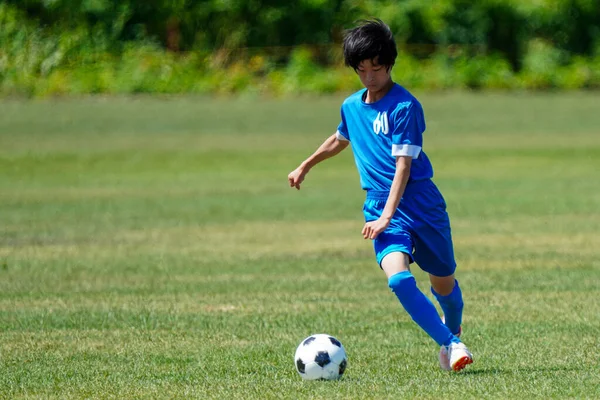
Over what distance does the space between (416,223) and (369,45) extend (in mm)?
996

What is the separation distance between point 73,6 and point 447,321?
33.4 meters

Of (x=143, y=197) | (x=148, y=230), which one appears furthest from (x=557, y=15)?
(x=148, y=230)

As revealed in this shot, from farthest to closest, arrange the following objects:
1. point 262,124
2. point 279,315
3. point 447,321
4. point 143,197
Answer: point 262,124 < point 143,197 < point 279,315 < point 447,321

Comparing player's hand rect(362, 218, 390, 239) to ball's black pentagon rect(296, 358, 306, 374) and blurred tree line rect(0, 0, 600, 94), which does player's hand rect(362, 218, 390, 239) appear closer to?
ball's black pentagon rect(296, 358, 306, 374)

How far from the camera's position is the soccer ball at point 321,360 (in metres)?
6.68

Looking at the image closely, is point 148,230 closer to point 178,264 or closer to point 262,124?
point 178,264

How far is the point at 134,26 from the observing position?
40844 millimetres

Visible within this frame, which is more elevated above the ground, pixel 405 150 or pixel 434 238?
pixel 405 150

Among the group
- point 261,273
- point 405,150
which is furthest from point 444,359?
point 261,273

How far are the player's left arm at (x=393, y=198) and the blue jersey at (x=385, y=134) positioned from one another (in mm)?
57

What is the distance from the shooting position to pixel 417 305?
670cm

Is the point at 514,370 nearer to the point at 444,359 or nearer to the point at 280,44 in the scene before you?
the point at 444,359

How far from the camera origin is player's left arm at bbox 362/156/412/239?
6.59 metres

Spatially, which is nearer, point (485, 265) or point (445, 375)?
point (445, 375)
